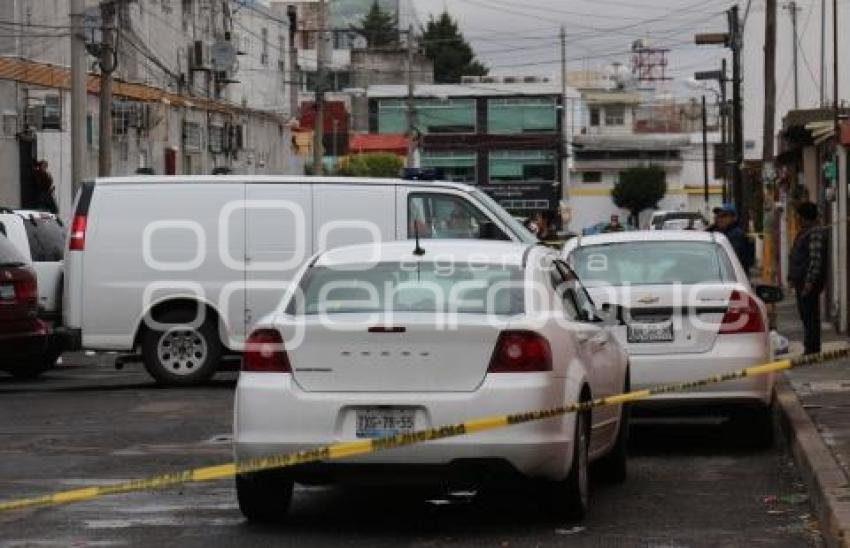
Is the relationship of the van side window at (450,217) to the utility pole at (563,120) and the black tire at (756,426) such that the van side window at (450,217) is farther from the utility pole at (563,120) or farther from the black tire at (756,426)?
the utility pole at (563,120)

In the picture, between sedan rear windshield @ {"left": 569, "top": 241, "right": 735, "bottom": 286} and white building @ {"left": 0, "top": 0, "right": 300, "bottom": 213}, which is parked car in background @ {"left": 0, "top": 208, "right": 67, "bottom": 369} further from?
white building @ {"left": 0, "top": 0, "right": 300, "bottom": 213}

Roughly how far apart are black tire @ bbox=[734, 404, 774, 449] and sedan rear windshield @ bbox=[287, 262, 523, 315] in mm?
3950

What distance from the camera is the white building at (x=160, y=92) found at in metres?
39.1

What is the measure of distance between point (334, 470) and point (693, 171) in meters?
111

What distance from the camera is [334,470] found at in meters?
9.25

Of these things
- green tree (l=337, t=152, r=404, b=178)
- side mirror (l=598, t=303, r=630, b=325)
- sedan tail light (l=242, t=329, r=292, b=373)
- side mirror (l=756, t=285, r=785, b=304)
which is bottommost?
sedan tail light (l=242, t=329, r=292, b=373)

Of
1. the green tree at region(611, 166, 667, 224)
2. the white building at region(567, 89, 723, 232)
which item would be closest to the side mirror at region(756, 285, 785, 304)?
the white building at region(567, 89, 723, 232)

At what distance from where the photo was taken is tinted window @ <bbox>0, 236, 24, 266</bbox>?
18672mm

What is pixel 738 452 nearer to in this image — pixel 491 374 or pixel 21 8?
pixel 491 374

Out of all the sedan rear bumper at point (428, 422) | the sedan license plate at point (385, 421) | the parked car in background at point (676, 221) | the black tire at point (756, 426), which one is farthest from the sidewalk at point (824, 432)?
the parked car in background at point (676, 221)

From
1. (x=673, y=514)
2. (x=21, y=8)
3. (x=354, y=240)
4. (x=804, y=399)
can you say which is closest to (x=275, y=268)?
(x=354, y=240)

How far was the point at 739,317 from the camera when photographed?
514 inches

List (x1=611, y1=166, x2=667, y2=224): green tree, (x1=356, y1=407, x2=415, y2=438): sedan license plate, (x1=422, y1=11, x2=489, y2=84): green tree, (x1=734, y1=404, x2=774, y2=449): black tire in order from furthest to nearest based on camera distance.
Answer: (x1=422, y1=11, x2=489, y2=84): green tree
(x1=611, y1=166, x2=667, y2=224): green tree
(x1=734, y1=404, x2=774, y2=449): black tire
(x1=356, y1=407, x2=415, y2=438): sedan license plate

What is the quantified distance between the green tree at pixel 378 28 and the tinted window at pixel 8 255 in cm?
9886
